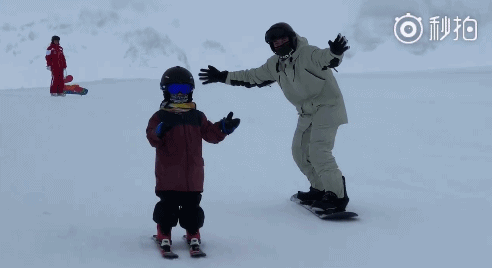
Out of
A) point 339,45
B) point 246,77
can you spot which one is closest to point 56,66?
point 246,77

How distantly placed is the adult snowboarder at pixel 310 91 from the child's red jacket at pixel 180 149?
1303 mm

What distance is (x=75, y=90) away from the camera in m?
14.5

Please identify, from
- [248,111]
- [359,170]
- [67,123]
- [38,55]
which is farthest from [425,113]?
[38,55]

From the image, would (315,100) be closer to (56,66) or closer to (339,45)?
(339,45)

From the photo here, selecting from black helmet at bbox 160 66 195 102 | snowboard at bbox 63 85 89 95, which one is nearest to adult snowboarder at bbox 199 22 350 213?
black helmet at bbox 160 66 195 102

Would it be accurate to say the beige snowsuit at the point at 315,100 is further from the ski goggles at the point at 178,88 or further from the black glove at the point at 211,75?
the ski goggles at the point at 178,88

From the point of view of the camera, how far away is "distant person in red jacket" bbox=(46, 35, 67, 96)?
14719 millimetres

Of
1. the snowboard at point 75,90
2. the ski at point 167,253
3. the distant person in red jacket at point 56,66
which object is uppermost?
the distant person in red jacket at point 56,66

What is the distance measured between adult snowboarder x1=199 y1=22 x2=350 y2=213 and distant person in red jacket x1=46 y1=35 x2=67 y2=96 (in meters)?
9.44

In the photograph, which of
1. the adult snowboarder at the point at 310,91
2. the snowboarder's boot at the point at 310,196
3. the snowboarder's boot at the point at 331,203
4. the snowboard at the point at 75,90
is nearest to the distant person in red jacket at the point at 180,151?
the adult snowboarder at the point at 310,91

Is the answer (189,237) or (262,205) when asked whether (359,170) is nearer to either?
(262,205)

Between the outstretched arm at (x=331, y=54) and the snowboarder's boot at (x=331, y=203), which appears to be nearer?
the outstretched arm at (x=331, y=54)

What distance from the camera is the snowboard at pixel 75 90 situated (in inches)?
562

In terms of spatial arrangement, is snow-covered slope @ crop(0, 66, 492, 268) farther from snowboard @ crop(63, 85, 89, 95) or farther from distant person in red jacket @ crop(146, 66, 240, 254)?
snowboard @ crop(63, 85, 89, 95)
